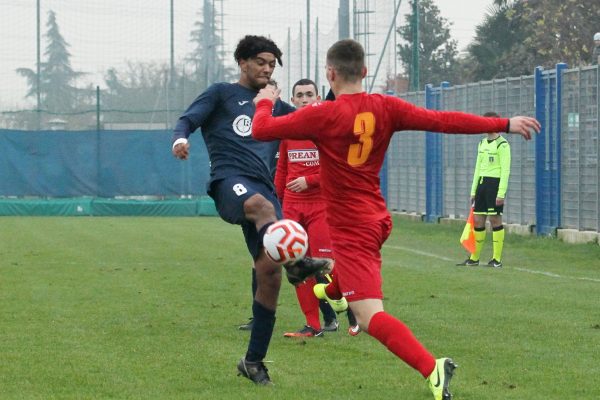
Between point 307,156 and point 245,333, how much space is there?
1574 mm

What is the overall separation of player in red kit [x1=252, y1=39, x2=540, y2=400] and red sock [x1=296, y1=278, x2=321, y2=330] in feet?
10.0

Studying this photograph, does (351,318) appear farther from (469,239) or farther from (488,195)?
(488,195)

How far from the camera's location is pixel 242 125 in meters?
8.54

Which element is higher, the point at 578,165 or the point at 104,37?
the point at 104,37

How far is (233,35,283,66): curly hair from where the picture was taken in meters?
8.51

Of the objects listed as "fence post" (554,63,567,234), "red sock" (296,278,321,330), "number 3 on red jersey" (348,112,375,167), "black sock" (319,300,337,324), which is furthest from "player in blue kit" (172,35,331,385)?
"fence post" (554,63,567,234)

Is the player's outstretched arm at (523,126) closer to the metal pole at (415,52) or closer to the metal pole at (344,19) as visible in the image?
the metal pole at (415,52)

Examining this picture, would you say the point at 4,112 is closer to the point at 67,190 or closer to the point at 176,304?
the point at 67,190

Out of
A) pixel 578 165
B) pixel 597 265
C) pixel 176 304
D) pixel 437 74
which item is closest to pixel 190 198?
pixel 578 165

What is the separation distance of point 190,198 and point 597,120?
47.6ft

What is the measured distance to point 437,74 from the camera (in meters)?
65.9

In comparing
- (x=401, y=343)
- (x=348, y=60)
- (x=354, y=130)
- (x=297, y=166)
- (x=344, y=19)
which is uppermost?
(x=344, y=19)

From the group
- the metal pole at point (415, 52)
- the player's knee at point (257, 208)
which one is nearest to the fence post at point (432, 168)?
the metal pole at point (415, 52)

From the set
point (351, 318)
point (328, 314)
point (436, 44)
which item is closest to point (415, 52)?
point (328, 314)
